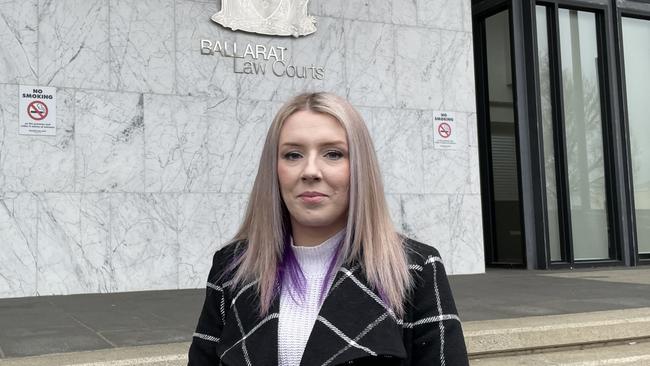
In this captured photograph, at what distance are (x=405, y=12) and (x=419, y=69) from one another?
2.77 feet

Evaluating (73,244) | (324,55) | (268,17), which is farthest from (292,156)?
(324,55)

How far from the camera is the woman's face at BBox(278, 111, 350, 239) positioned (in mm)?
1588

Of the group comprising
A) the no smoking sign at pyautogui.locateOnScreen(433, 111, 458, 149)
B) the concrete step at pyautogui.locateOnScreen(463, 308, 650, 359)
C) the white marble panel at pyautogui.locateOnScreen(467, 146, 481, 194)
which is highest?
the no smoking sign at pyautogui.locateOnScreen(433, 111, 458, 149)

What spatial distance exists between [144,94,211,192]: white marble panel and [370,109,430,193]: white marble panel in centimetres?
241

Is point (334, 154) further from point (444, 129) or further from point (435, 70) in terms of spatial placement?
point (435, 70)

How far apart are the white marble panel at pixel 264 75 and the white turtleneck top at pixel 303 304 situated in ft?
23.3

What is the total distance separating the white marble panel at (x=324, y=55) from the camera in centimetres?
901

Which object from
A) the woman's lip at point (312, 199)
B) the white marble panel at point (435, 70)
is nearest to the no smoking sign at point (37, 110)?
the white marble panel at point (435, 70)

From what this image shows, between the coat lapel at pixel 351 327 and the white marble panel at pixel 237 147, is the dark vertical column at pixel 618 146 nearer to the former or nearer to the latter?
the white marble panel at pixel 237 147

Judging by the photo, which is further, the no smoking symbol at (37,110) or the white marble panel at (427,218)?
the white marble panel at (427,218)

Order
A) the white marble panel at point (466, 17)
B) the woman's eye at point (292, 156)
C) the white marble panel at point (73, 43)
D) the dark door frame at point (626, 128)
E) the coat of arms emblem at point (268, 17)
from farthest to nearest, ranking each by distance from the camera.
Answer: the dark door frame at point (626, 128), the white marble panel at point (466, 17), the coat of arms emblem at point (268, 17), the white marble panel at point (73, 43), the woman's eye at point (292, 156)

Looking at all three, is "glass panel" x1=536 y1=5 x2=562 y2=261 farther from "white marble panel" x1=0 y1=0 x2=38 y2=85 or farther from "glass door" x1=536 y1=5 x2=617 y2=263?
"white marble panel" x1=0 y1=0 x2=38 y2=85

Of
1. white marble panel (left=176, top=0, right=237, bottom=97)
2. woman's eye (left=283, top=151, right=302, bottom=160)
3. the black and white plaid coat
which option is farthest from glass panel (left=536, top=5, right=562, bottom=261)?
woman's eye (left=283, top=151, right=302, bottom=160)

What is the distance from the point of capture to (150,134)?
8.16 m
